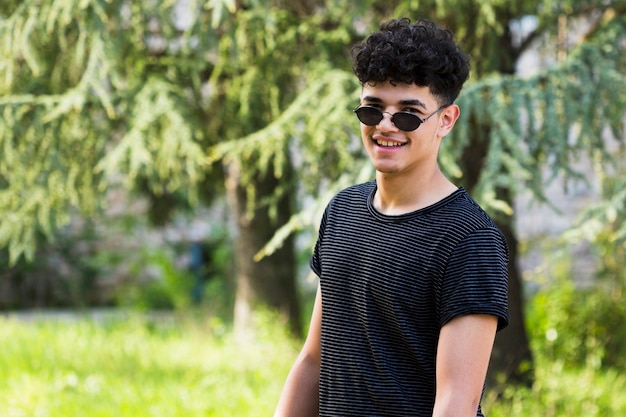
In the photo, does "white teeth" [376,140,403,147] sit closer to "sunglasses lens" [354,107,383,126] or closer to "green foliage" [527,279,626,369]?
"sunglasses lens" [354,107,383,126]

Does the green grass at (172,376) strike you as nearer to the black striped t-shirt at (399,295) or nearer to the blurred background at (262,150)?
the blurred background at (262,150)

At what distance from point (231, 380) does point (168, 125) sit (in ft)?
5.97

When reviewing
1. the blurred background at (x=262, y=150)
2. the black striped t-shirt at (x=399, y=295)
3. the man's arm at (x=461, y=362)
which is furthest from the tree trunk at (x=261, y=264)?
the man's arm at (x=461, y=362)

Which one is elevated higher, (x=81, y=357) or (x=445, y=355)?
(x=445, y=355)

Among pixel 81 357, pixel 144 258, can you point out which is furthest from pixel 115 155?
pixel 144 258

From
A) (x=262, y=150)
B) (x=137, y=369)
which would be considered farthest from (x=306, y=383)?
(x=137, y=369)

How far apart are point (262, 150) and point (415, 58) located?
129 inches

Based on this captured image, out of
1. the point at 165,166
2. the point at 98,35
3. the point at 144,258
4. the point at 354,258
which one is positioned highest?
the point at 98,35

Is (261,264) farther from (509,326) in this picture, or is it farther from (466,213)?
(466,213)

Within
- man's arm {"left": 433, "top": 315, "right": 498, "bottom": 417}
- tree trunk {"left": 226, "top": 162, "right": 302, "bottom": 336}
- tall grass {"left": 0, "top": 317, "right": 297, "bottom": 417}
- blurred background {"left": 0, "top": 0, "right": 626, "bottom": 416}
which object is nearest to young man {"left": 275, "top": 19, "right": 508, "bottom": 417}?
man's arm {"left": 433, "top": 315, "right": 498, "bottom": 417}

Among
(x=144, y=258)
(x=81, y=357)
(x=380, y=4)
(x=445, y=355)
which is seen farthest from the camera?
(x=144, y=258)

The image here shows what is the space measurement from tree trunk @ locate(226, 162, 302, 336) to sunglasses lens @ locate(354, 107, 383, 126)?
16.6ft

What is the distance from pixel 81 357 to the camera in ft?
22.9

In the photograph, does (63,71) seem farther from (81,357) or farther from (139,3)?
(81,357)
